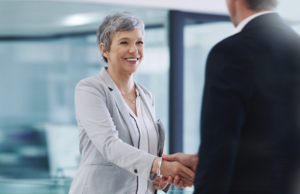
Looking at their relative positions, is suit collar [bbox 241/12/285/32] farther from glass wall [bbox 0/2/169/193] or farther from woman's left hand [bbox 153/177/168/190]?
glass wall [bbox 0/2/169/193]

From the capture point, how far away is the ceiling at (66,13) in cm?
312

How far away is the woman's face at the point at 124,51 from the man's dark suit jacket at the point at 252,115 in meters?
0.83

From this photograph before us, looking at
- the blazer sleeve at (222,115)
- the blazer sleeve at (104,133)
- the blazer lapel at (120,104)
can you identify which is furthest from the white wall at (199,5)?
the blazer sleeve at (222,115)

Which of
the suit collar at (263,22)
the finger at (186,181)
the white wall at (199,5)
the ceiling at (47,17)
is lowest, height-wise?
the finger at (186,181)

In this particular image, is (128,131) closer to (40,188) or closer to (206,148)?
(206,148)

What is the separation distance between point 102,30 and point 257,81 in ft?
3.47

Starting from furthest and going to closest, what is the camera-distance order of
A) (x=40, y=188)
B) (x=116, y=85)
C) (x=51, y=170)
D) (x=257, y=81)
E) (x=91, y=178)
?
(x=51, y=170)
(x=40, y=188)
(x=116, y=85)
(x=91, y=178)
(x=257, y=81)

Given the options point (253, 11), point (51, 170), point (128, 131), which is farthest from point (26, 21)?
point (253, 11)

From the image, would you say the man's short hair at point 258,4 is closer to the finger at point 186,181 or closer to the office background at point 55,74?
the finger at point 186,181

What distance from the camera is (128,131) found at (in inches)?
59.4

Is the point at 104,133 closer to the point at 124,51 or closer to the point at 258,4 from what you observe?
the point at 124,51

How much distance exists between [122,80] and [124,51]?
17 centimetres

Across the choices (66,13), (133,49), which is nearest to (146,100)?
(133,49)

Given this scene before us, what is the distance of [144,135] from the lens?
159 cm
